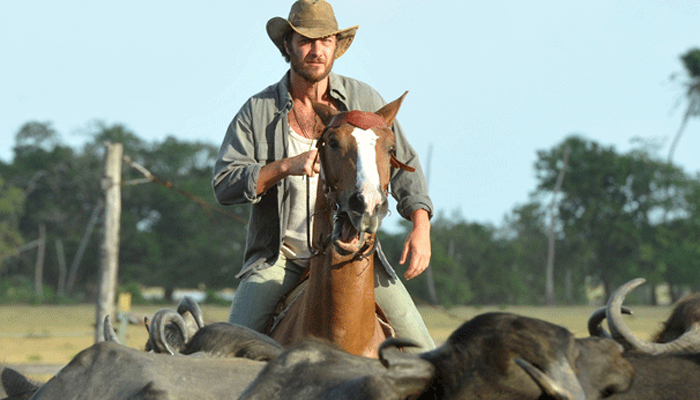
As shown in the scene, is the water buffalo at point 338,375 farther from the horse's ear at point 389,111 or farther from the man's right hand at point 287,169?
the horse's ear at point 389,111

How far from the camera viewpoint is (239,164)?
12.1 feet

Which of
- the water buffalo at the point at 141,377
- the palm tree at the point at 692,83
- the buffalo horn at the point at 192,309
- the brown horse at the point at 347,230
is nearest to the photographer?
the water buffalo at the point at 141,377

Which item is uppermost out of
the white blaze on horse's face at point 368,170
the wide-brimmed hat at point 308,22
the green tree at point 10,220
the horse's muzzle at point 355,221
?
the wide-brimmed hat at point 308,22

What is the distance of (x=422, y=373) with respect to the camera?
121 centimetres

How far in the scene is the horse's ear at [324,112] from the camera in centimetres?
356

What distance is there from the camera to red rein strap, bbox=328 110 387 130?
3359 mm

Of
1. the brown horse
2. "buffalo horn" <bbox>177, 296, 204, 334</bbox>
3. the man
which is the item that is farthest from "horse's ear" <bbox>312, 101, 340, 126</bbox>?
"buffalo horn" <bbox>177, 296, 204, 334</bbox>

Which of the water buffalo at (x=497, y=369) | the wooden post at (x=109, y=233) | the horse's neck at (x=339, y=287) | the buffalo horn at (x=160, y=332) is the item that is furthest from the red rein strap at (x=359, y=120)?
the wooden post at (x=109, y=233)

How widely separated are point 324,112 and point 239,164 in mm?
473

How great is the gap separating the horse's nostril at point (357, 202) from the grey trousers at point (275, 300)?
0.66m

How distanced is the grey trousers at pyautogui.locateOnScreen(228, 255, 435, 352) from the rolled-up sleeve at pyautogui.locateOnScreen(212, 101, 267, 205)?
400 mm

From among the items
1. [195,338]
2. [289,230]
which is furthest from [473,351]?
[289,230]

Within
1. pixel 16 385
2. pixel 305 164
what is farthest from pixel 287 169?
pixel 16 385

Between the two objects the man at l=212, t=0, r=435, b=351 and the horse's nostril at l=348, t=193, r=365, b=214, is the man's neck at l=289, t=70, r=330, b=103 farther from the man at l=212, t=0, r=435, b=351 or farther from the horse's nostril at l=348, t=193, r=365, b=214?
the horse's nostril at l=348, t=193, r=365, b=214
